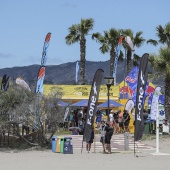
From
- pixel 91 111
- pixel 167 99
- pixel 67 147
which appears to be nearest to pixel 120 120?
pixel 167 99

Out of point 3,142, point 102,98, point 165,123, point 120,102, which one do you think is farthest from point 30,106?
point 102,98

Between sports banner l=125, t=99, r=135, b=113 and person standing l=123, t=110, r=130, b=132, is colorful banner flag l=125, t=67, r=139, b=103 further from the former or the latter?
person standing l=123, t=110, r=130, b=132

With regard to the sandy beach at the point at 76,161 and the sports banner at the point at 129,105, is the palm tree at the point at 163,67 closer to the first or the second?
the sports banner at the point at 129,105

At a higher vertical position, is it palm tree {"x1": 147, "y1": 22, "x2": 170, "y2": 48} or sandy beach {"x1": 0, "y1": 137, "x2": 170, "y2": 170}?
palm tree {"x1": 147, "y1": 22, "x2": 170, "y2": 48}

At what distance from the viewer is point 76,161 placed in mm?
17484

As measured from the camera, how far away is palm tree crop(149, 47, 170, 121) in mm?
29953

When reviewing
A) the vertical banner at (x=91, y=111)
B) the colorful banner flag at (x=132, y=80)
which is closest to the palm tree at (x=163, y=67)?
the colorful banner flag at (x=132, y=80)

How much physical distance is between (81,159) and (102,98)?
24.8 metres

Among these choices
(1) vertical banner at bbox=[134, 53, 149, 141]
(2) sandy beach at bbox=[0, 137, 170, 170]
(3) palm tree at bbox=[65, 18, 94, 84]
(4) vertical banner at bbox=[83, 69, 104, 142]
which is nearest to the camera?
(2) sandy beach at bbox=[0, 137, 170, 170]

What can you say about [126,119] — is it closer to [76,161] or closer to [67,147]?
[67,147]

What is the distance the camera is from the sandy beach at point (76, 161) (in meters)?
15.6

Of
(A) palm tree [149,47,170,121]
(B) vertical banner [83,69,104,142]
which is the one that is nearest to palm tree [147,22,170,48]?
(A) palm tree [149,47,170,121]

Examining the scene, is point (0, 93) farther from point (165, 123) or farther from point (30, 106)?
point (165, 123)

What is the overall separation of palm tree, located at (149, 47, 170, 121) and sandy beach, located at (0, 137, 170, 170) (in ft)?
34.3
